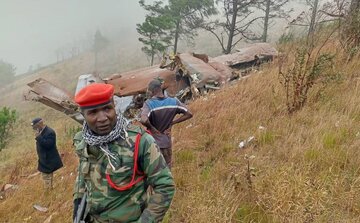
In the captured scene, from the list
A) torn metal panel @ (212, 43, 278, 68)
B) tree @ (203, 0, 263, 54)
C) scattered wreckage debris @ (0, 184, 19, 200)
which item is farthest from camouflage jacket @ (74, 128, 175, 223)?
tree @ (203, 0, 263, 54)

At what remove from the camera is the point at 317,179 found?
10.3ft

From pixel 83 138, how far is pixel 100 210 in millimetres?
450

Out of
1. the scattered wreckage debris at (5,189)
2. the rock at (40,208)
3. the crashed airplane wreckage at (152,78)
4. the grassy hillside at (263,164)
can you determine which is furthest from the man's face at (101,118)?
the crashed airplane wreckage at (152,78)

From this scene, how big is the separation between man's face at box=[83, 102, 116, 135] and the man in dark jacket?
370 cm

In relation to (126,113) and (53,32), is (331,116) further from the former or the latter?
(53,32)

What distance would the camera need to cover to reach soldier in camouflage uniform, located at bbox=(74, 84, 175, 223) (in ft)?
6.33

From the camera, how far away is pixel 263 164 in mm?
3650

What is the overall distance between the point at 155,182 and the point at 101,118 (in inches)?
18.7

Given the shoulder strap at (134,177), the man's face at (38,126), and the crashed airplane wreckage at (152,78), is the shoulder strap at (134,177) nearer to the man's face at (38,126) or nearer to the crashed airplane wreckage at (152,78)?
the man's face at (38,126)

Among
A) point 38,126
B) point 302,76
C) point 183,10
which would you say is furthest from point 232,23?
point 38,126

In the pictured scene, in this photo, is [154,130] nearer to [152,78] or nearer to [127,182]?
[127,182]

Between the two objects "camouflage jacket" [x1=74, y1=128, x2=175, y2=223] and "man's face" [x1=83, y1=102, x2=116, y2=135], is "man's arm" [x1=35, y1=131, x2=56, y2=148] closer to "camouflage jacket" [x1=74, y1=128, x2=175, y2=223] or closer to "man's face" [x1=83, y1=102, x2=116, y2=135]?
"camouflage jacket" [x1=74, y1=128, x2=175, y2=223]

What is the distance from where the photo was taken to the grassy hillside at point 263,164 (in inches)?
114

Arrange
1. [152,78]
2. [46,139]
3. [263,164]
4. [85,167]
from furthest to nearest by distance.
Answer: [152,78] < [46,139] < [263,164] < [85,167]
